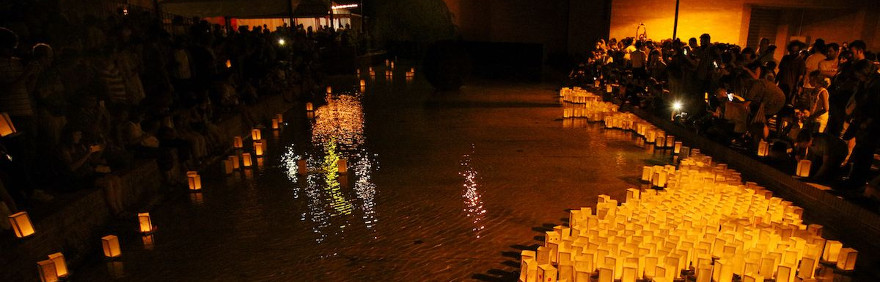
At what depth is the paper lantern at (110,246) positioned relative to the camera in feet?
13.2

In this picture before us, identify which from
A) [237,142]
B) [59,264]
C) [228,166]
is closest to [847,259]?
[59,264]

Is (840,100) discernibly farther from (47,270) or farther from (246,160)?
(47,270)

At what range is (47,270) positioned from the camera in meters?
3.56

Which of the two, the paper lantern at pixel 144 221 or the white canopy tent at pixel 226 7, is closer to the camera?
the paper lantern at pixel 144 221

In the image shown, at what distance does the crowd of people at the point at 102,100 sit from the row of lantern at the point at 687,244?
143 inches

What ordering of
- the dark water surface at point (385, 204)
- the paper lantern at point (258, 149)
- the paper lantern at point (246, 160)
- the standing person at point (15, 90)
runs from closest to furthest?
1. the dark water surface at point (385, 204)
2. the standing person at point (15, 90)
3. the paper lantern at point (246, 160)
4. the paper lantern at point (258, 149)

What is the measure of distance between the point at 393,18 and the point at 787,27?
45.1 ft

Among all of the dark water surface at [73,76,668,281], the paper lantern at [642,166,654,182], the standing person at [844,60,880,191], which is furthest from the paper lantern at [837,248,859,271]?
the paper lantern at [642,166,654,182]

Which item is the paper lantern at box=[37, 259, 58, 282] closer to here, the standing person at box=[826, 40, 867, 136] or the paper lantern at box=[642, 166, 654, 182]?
the paper lantern at box=[642, 166, 654, 182]

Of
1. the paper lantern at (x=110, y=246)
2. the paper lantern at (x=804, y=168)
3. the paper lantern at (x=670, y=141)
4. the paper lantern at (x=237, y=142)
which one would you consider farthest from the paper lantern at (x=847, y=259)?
the paper lantern at (x=237, y=142)

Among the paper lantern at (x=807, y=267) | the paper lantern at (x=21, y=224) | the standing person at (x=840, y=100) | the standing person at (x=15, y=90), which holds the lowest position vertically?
the paper lantern at (x=807, y=267)

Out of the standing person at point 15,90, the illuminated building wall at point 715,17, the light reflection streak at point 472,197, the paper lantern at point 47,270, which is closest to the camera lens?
the paper lantern at point 47,270

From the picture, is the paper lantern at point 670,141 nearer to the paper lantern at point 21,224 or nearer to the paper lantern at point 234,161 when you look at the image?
the paper lantern at point 234,161

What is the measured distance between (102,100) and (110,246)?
2.31 m
